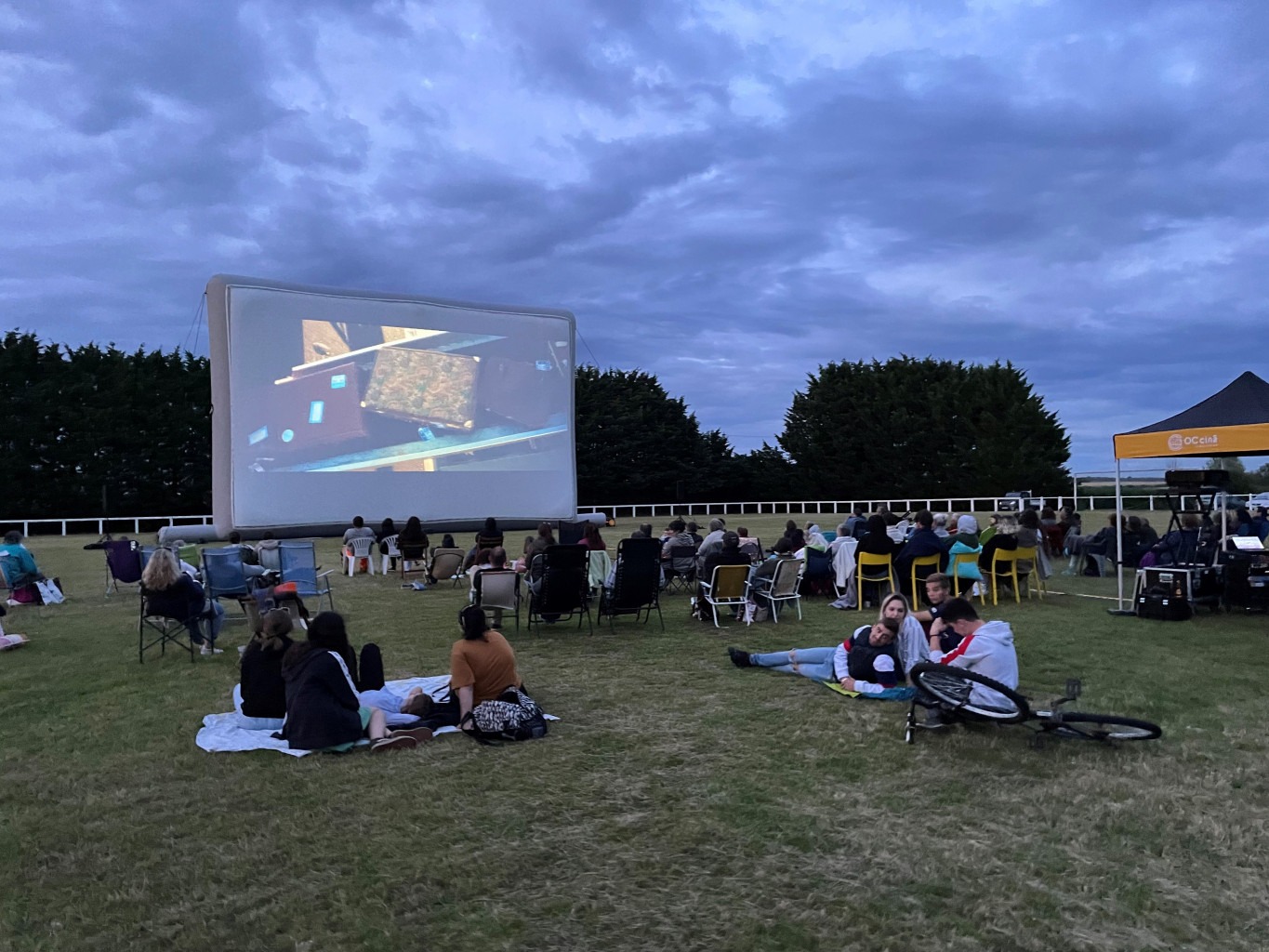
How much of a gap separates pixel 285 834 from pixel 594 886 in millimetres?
1289

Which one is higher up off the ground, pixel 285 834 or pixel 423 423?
pixel 423 423

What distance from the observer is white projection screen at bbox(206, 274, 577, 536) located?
18578 mm

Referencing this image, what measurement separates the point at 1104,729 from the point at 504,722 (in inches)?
120

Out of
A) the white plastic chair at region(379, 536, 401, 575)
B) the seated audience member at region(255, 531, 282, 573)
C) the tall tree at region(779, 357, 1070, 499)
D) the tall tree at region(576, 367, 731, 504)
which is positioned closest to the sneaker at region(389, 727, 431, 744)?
the seated audience member at region(255, 531, 282, 573)

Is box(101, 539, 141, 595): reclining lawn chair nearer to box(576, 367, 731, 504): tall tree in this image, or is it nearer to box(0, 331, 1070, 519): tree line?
box(0, 331, 1070, 519): tree line

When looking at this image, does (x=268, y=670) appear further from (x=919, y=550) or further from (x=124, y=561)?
(x=124, y=561)

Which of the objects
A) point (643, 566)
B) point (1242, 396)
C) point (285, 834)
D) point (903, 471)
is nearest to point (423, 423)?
point (643, 566)

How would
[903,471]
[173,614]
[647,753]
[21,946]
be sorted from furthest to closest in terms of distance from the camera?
[903,471]
[173,614]
[647,753]
[21,946]

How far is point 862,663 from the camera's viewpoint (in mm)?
5809

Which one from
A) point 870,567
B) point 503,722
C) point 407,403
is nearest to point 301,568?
point 503,722

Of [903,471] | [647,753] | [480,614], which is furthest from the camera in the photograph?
[903,471]

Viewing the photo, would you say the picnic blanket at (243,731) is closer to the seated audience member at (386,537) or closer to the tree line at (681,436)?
the seated audience member at (386,537)

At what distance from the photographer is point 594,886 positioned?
3035mm

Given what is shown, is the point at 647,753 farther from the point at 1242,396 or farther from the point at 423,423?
the point at 423,423
